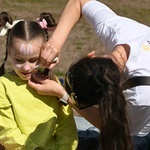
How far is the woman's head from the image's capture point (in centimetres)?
230

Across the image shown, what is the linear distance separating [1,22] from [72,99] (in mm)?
716

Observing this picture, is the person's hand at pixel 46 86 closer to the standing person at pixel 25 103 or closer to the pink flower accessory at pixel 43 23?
the standing person at pixel 25 103

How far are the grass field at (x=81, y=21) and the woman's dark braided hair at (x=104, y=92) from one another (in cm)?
325

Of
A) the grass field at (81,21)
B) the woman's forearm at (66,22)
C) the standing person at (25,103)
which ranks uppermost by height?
the woman's forearm at (66,22)

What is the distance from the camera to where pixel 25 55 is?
2637 millimetres

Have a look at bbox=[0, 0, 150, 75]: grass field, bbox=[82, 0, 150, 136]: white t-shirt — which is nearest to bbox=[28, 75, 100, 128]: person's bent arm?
bbox=[82, 0, 150, 136]: white t-shirt

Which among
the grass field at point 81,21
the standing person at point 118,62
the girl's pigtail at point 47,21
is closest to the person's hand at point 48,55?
the standing person at point 118,62

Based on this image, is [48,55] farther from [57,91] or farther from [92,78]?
[92,78]

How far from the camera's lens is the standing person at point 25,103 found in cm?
267

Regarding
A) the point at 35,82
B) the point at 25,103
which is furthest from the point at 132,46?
the point at 25,103

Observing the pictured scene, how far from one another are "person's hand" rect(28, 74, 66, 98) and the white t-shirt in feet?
1.13

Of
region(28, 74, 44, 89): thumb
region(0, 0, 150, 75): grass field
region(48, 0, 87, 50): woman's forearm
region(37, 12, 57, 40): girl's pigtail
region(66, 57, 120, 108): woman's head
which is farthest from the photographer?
region(0, 0, 150, 75): grass field

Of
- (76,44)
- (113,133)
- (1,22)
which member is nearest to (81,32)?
(76,44)

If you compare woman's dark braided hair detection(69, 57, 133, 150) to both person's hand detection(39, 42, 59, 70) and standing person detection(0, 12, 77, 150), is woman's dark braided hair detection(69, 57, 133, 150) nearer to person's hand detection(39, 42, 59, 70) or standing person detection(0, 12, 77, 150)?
person's hand detection(39, 42, 59, 70)
